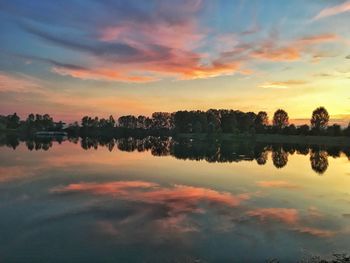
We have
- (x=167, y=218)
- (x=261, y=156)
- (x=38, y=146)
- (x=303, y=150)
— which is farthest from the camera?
(x=38, y=146)

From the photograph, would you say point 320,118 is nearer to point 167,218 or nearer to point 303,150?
point 303,150

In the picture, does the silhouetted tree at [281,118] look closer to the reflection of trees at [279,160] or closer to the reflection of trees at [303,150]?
the reflection of trees at [303,150]

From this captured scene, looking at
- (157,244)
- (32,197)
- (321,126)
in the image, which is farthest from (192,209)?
(321,126)

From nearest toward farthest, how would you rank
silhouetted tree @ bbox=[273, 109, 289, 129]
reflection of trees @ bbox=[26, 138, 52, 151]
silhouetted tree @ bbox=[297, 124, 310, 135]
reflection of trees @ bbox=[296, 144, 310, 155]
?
reflection of trees @ bbox=[296, 144, 310, 155], reflection of trees @ bbox=[26, 138, 52, 151], silhouetted tree @ bbox=[297, 124, 310, 135], silhouetted tree @ bbox=[273, 109, 289, 129]

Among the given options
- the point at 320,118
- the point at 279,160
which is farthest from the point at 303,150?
the point at 320,118

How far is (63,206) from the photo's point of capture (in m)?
22.9

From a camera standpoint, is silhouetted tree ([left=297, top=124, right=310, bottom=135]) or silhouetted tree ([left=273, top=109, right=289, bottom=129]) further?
silhouetted tree ([left=273, top=109, right=289, bottom=129])

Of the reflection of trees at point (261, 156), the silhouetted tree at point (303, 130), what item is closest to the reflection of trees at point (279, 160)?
the reflection of trees at point (261, 156)

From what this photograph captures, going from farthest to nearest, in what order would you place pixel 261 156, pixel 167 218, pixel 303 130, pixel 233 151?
pixel 303 130
pixel 233 151
pixel 261 156
pixel 167 218

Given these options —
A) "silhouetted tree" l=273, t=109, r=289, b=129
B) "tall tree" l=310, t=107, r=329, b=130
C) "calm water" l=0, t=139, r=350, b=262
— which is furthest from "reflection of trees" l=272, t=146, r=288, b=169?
"silhouetted tree" l=273, t=109, r=289, b=129

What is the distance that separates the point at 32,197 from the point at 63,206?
391 centimetres

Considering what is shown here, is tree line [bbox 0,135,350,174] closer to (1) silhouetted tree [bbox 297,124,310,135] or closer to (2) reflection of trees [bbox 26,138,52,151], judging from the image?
(2) reflection of trees [bbox 26,138,52,151]

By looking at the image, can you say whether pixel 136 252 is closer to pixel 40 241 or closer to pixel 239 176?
pixel 40 241

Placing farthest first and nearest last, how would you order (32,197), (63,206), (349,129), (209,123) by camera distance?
(209,123) < (349,129) < (32,197) < (63,206)
